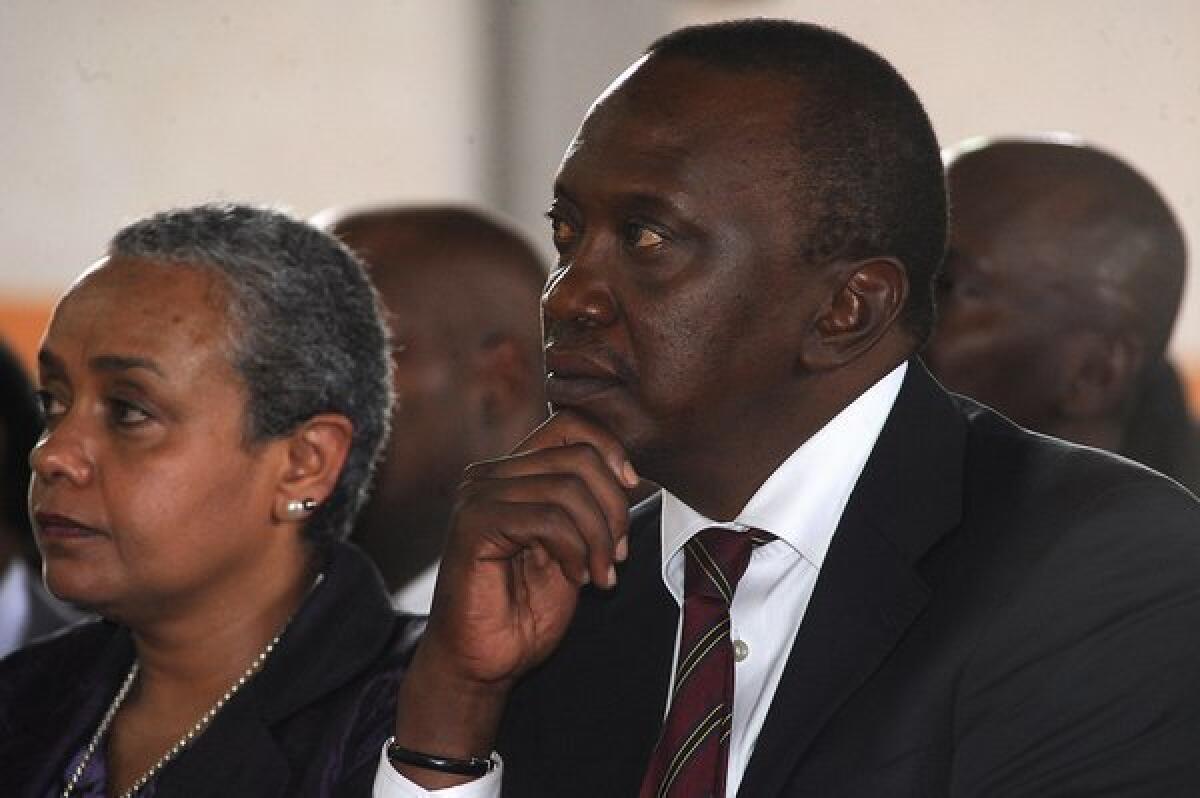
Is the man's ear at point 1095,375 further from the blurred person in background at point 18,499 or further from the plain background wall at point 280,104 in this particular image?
the plain background wall at point 280,104

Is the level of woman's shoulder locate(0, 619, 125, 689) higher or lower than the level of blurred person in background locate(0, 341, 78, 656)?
higher

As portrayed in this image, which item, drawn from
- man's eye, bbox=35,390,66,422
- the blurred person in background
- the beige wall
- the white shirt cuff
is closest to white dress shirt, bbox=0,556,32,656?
the blurred person in background

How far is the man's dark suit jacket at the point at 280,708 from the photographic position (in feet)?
7.14

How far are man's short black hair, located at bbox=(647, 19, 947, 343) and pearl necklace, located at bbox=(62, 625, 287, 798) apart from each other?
0.83 m

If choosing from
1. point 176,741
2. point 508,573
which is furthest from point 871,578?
point 176,741

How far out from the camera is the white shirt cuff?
202 centimetres

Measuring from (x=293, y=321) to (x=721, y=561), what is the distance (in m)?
0.63

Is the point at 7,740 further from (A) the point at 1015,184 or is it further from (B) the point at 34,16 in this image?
(B) the point at 34,16

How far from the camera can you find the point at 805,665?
1850 mm

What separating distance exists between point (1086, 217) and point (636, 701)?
1.37m

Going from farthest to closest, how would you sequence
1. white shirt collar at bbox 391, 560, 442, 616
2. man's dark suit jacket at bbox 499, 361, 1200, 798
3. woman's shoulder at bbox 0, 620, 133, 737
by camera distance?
1. white shirt collar at bbox 391, 560, 442, 616
2. woman's shoulder at bbox 0, 620, 133, 737
3. man's dark suit jacket at bbox 499, 361, 1200, 798

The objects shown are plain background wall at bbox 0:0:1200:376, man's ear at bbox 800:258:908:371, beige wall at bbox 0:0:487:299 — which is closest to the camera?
man's ear at bbox 800:258:908:371

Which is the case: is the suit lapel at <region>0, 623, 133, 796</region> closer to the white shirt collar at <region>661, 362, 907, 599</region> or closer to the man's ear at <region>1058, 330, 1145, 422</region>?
the white shirt collar at <region>661, 362, 907, 599</region>

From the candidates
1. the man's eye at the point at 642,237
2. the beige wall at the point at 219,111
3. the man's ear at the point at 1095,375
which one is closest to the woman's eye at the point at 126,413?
the man's eye at the point at 642,237
